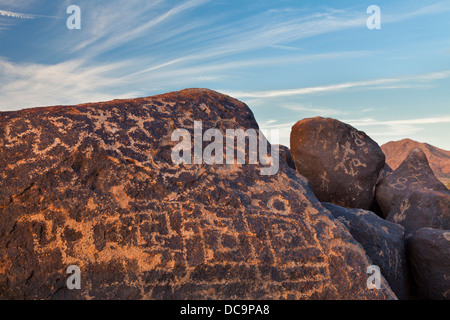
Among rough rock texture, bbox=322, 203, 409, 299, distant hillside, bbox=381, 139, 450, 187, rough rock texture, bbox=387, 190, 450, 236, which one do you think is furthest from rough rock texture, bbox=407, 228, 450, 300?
distant hillside, bbox=381, 139, 450, 187

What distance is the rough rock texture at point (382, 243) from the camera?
4090mm

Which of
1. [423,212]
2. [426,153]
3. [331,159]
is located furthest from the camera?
[426,153]

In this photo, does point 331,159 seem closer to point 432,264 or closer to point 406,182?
point 406,182

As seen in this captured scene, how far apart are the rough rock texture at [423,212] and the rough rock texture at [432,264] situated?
3.52 ft

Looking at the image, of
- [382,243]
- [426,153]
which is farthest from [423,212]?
[426,153]

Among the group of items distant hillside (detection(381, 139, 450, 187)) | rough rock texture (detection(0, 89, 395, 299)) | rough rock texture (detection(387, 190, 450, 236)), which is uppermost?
rough rock texture (detection(0, 89, 395, 299))

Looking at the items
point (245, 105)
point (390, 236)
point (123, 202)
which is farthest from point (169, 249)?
point (390, 236)

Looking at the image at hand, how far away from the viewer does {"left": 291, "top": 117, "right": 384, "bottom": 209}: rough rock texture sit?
6457 mm

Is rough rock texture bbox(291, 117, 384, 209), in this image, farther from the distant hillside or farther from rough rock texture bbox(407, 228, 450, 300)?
the distant hillside

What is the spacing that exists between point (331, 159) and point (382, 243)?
2404 millimetres

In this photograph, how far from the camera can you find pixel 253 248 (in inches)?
120

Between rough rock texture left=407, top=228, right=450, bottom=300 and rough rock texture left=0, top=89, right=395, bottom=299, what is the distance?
1.29 meters

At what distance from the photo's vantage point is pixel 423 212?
5.50m

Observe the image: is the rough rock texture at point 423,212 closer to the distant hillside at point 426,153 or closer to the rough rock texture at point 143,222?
the rough rock texture at point 143,222
